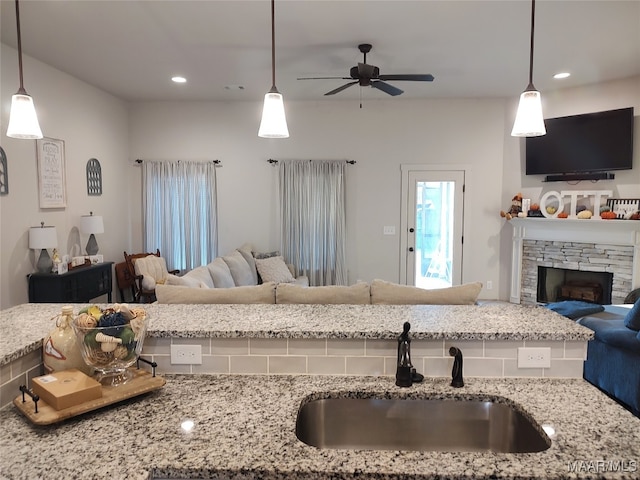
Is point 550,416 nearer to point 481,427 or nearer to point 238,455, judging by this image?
point 481,427

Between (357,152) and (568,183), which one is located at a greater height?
(357,152)

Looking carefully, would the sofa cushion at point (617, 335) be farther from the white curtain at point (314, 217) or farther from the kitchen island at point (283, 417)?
the white curtain at point (314, 217)

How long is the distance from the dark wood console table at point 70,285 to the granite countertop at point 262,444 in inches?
124

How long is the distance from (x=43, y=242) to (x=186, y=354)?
10.5ft

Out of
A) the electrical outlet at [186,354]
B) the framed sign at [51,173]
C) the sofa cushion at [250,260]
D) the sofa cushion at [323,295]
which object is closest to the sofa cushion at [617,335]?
the sofa cushion at [323,295]

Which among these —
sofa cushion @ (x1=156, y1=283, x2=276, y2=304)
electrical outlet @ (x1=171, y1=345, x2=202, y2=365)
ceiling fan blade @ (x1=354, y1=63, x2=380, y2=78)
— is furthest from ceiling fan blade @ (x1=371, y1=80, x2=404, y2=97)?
electrical outlet @ (x1=171, y1=345, x2=202, y2=365)

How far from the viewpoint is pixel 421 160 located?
18.8 ft

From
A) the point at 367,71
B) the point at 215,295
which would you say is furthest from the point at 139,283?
the point at 367,71

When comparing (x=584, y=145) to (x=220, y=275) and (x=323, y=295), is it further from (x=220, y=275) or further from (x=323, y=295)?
(x=220, y=275)

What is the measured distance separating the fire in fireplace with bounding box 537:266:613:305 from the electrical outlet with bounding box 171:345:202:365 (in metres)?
5.28

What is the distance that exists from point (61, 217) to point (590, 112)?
6312mm

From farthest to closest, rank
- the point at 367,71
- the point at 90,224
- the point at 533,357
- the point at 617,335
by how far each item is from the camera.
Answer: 1. the point at 90,224
2. the point at 367,71
3. the point at 617,335
4. the point at 533,357

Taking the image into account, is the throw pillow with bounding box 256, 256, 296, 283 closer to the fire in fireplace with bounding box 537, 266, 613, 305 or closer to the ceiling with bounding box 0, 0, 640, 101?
the ceiling with bounding box 0, 0, 640, 101

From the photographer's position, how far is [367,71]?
3520 millimetres
